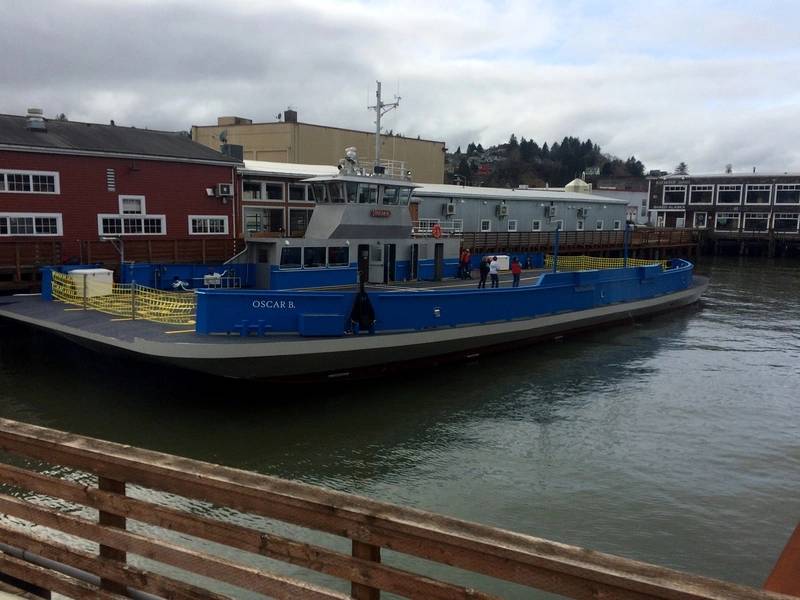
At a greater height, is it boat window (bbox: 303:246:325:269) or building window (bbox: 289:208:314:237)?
building window (bbox: 289:208:314:237)

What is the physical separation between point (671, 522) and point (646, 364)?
10965mm

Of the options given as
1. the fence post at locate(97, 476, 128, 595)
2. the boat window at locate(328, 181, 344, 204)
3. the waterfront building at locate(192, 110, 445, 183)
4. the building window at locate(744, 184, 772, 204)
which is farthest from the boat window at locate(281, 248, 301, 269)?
the building window at locate(744, 184, 772, 204)

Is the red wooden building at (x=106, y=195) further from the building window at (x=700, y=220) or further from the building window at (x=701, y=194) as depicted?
the building window at (x=700, y=220)

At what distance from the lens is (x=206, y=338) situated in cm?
1417

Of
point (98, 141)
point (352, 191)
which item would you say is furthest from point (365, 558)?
point (98, 141)

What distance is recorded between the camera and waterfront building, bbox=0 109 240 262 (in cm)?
2327

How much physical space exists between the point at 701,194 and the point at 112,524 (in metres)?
89.3

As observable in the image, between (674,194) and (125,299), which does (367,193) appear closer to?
(125,299)

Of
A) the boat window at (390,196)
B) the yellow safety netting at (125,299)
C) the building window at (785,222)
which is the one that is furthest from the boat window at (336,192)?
the building window at (785,222)

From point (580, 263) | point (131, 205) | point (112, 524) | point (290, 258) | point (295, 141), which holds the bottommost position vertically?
point (580, 263)

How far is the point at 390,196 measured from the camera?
22750 millimetres

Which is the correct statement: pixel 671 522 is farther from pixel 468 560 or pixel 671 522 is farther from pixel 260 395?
pixel 260 395

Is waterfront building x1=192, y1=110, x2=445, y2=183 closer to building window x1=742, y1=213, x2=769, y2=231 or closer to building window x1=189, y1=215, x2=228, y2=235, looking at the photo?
building window x1=189, y1=215, x2=228, y2=235

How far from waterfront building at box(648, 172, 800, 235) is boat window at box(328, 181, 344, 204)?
63856mm
